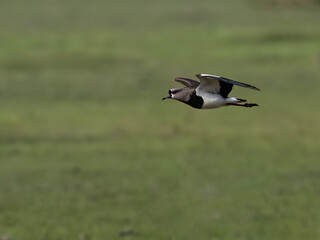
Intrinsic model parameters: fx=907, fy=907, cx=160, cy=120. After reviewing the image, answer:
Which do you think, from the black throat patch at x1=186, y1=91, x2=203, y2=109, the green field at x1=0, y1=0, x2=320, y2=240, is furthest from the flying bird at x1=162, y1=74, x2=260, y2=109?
the green field at x1=0, y1=0, x2=320, y2=240

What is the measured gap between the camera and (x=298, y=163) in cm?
1677

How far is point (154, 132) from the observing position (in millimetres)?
19203

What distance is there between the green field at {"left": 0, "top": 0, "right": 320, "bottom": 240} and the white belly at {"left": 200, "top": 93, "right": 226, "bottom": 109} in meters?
4.72

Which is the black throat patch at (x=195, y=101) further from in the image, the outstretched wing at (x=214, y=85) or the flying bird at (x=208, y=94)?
the outstretched wing at (x=214, y=85)

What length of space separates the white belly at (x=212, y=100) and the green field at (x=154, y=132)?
4724 millimetres

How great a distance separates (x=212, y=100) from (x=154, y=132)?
1092 centimetres

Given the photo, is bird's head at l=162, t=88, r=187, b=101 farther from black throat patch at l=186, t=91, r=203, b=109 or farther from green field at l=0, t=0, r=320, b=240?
green field at l=0, t=0, r=320, b=240

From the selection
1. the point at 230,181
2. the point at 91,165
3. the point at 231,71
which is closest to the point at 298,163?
the point at 230,181

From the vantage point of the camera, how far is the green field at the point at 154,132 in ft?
44.5

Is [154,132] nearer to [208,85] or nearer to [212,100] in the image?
[208,85]

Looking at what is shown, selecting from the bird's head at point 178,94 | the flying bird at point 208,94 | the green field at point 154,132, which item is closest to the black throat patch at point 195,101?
the flying bird at point 208,94

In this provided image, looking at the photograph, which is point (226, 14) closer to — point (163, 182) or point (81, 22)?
point (81, 22)

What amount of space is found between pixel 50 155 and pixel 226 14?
1910cm

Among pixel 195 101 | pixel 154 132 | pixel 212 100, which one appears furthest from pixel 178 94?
pixel 154 132
